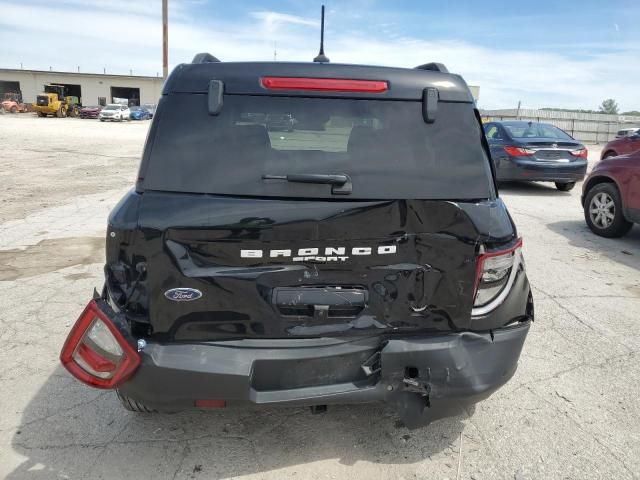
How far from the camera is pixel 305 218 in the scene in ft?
7.32

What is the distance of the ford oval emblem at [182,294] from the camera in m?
2.22

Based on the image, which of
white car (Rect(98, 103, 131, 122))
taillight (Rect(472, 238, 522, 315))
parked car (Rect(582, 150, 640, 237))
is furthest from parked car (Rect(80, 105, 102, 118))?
Result: taillight (Rect(472, 238, 522, 315))

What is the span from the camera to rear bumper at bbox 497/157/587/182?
1098 centimetres

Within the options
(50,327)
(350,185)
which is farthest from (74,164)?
(350,185)

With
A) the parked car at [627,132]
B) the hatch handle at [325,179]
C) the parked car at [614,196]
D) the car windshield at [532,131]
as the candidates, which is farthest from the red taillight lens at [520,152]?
Result: the hatch handle at [325,179]

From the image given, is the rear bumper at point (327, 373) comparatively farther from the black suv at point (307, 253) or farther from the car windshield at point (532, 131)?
the car windshield at point (532, 131)

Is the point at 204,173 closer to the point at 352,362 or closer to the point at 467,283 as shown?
the point at 352,362

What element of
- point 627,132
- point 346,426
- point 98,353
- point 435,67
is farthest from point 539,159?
point 627,132

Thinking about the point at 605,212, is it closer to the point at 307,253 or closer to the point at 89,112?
the point at 307,253

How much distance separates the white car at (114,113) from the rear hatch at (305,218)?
54.4 m

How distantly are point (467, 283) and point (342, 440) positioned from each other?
1.15 meters

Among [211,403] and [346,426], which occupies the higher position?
[211,403]

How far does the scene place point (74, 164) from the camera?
15633 millimetres

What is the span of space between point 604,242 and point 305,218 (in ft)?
21.7
